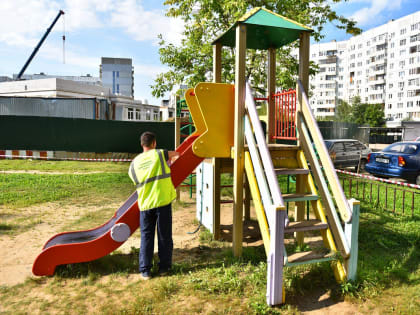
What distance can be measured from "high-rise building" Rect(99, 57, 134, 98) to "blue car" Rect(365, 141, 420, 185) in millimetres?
94458

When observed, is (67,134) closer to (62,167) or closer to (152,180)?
(62,167)

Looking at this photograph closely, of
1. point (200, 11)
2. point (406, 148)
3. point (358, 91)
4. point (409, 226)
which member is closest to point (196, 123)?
point (409, 226)

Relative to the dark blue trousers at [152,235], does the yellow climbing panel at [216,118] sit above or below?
above

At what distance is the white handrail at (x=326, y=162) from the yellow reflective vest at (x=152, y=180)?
76.9 inches

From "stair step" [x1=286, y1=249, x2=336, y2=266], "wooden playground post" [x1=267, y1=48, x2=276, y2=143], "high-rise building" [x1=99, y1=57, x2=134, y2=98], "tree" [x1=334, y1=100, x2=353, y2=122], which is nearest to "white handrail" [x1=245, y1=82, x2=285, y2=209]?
"stair step" [x1=286, y1=249, x2=336, y2=266]

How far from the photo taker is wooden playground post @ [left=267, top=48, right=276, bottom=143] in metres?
5.59

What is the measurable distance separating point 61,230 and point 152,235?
271 centimetres

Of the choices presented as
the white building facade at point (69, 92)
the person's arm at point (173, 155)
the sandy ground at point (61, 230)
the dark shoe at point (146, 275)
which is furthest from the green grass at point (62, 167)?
the dark shoe at point (146, 275)

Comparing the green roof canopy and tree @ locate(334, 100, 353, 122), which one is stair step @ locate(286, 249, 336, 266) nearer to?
the green roof canopy

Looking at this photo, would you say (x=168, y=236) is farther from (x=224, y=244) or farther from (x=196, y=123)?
(x=196, y=123)

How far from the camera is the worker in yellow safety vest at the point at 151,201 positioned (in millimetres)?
3877

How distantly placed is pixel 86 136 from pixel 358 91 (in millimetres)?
78057

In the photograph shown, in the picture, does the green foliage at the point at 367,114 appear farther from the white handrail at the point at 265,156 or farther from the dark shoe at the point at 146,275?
the dark shoe at the point at 146,275

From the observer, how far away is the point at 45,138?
16.3 meters
